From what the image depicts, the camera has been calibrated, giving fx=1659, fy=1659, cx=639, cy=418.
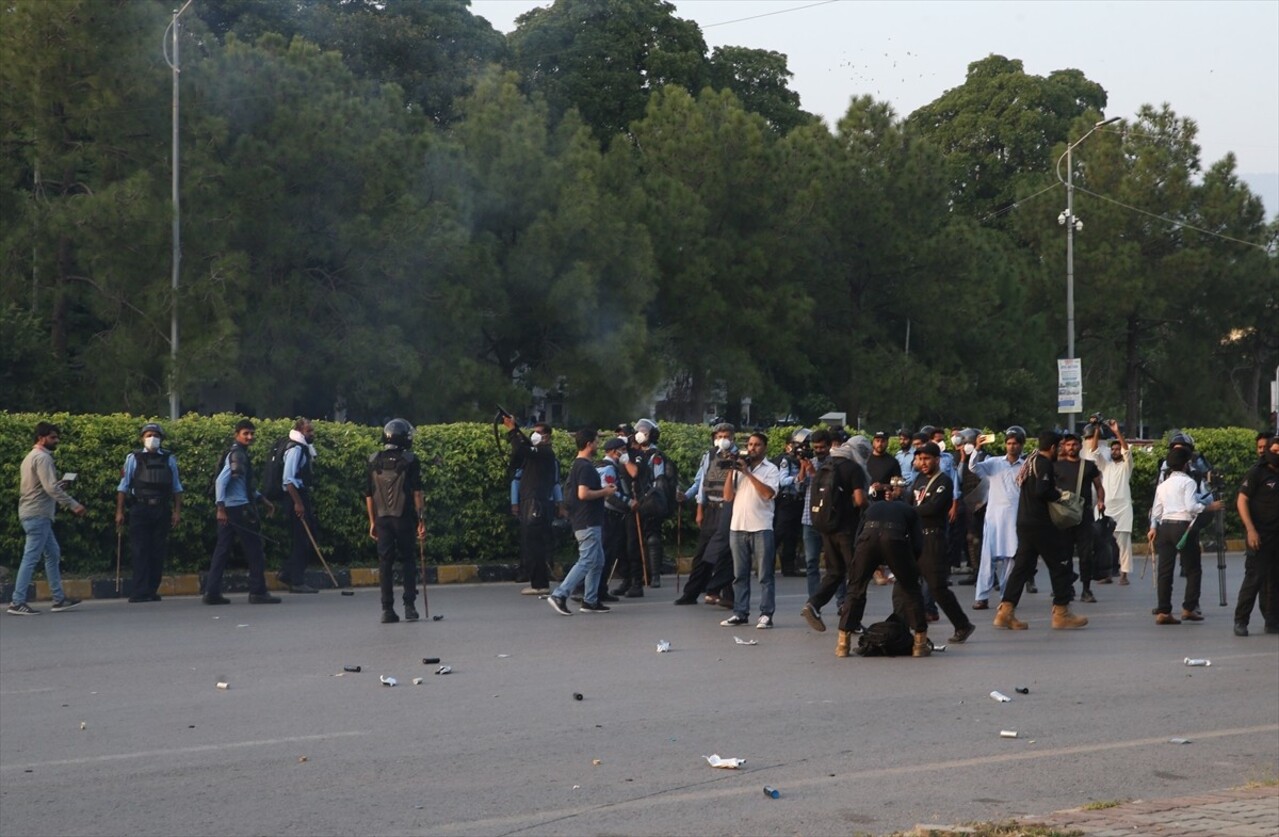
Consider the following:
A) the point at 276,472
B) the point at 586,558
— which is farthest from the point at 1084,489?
the point at 276,472

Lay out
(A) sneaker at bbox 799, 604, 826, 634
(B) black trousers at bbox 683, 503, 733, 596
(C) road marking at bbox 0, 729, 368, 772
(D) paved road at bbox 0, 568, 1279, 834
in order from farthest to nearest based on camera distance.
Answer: (B) black trousers at bbox 683, 503, 733, 596, (A) sneaker at bbox 799, 604, 826, 634, (C) road marking at bbox 0, 729, 368, 772, (D) paved road at bbox 0, 568, 1279, 834

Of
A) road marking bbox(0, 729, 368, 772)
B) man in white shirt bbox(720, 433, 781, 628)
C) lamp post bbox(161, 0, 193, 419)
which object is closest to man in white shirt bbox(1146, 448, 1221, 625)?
man in white shirt bbox(720, 433, 781, 628)

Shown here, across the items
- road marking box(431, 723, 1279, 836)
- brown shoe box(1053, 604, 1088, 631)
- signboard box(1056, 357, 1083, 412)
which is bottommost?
road marking box(431, 723, 1279, 836)

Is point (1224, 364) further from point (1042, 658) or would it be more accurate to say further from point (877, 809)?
point (877, 809)

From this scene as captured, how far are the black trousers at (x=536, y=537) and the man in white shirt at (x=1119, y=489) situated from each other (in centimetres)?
652

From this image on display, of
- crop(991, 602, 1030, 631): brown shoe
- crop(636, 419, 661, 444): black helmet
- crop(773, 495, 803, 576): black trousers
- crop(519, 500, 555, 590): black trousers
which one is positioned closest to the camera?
crop(991, 602, 1030, 631): brown shoe

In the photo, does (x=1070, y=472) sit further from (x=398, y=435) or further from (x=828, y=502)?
(x=398, y=435)

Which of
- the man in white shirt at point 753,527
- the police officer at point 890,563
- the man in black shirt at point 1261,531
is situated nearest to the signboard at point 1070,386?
the man in black shirt at point 1261,531

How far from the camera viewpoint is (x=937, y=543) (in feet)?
42.6

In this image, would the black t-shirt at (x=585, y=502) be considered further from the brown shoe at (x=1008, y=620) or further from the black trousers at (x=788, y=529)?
the black trousers at (x=788, y=529)

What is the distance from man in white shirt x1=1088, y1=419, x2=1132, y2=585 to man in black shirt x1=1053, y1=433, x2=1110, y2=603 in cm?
26

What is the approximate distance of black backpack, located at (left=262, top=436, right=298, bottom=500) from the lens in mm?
17578

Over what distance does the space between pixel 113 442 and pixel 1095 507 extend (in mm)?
10905

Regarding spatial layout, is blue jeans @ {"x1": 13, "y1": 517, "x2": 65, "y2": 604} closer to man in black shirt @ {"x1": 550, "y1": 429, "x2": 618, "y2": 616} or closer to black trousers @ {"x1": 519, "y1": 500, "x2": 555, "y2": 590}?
black trousers @ {"x1": 519, "y1": 500, "x2": 555, "y2": 590}
